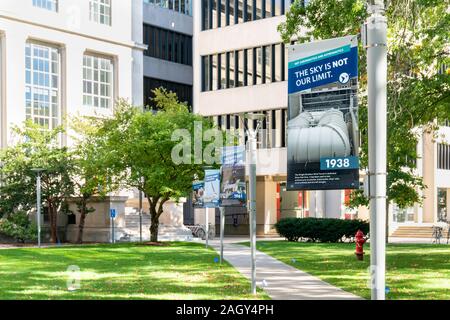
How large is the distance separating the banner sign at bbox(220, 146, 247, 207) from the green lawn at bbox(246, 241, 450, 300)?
307 cm

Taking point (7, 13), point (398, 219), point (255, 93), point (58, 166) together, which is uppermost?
point (7, 13)

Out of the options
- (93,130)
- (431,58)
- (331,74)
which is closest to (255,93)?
(93,130)

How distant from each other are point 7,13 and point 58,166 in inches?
423

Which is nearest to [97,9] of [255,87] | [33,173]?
[255,87]

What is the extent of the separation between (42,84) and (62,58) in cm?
246

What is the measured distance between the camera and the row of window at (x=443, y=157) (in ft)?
246

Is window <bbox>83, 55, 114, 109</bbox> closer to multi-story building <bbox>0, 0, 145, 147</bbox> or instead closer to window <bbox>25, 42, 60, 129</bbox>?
multi-story building <bbox>0, 0, 145, 147</bbox>

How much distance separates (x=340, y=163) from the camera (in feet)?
30.9

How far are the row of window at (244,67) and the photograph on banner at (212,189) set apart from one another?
3341cm

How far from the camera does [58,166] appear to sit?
46.7m

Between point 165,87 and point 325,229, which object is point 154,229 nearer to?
point 325,229

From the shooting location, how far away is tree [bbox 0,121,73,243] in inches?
1818

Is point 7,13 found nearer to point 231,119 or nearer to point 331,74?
point 231,119

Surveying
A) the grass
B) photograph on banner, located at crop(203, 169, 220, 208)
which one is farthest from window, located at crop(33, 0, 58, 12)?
photograph on banner, located at crop(203, 169, 220, 208)
